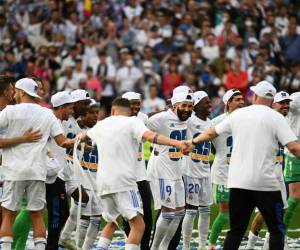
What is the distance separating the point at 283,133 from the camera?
1375 cm

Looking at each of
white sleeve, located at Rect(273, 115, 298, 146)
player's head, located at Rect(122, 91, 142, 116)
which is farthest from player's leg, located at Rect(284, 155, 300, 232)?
white sleeve, located at Rect(273, 115, 298, 146)

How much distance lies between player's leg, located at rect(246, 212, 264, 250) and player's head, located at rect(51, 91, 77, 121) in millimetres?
3104

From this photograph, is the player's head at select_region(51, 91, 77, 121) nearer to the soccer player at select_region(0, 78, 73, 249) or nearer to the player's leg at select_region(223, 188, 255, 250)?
the soccer player at select_region(0, 78, 73, 249)

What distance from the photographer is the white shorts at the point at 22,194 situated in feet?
46.6

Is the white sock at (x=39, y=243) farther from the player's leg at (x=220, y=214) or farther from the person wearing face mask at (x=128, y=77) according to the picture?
the person wearing face mask at (x=128, y=77)

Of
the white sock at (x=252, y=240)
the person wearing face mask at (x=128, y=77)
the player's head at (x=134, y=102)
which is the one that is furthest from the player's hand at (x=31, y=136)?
the person wearing face mask at (x=128, y=77)

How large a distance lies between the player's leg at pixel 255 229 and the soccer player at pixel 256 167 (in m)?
2.64

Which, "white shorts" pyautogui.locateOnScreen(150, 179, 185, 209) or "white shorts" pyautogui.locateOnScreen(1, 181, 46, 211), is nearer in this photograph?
"white shorts" pyautogui.locateOnScreen(1, 181, 46, 211)

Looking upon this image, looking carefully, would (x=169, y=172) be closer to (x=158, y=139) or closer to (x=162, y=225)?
(x=162, y=225)

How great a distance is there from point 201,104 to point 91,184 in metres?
2.22

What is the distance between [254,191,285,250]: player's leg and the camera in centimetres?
1381

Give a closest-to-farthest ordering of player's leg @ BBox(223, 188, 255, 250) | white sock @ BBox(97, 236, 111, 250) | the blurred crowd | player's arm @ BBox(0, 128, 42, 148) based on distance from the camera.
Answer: player's leg @ BBox(223, 188, 255, 250) < player's arm @ BBox(0, 128, 42, 148) < white sock @ BBox(97, 236, 111, 250) < the blurred crowd

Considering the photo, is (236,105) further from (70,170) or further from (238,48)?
(238,48)

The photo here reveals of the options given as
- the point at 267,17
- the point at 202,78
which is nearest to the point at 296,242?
the point at 202,78
